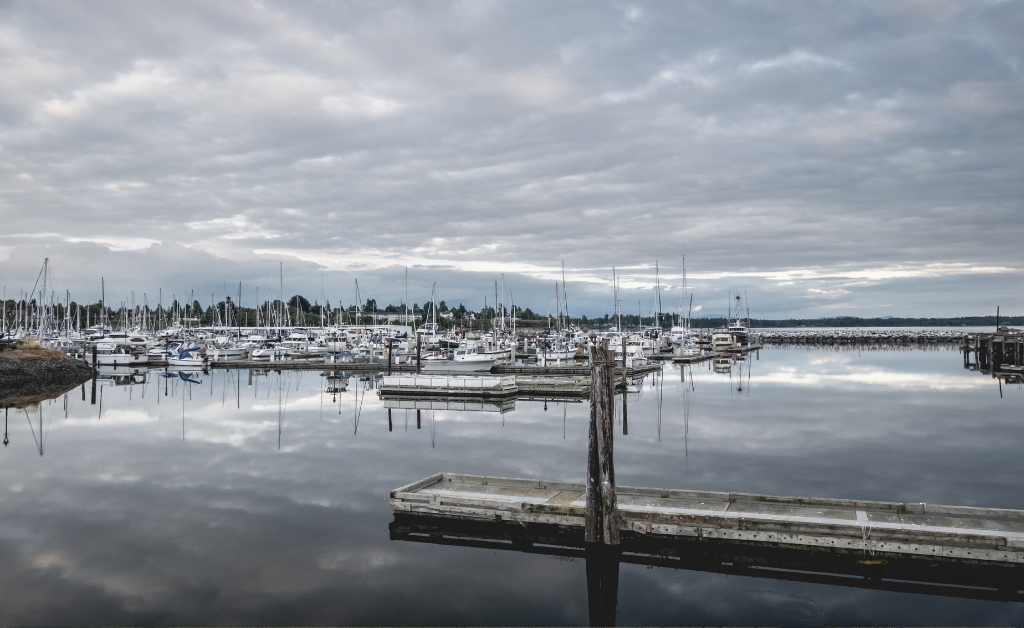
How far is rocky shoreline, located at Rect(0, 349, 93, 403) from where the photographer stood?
6006 centimetres

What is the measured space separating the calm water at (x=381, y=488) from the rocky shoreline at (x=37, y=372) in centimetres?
1132

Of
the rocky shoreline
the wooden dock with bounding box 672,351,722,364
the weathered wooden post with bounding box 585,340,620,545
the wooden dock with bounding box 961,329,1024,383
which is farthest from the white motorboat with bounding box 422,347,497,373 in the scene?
the weathered wooden post with bounding box 585,340,620,545

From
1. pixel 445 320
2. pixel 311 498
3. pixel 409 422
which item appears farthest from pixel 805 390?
pixel 445 320

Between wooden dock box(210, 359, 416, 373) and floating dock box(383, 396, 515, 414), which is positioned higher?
wooden dock box(210, 359, 416, 373)

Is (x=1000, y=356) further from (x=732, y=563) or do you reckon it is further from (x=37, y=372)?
(x=37, y=372)

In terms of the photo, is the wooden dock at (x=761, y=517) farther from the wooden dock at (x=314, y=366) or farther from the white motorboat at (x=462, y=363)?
the wooden dock at (x=314, y=366)

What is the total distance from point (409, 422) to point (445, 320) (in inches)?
5646

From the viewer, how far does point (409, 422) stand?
40062 millimetres

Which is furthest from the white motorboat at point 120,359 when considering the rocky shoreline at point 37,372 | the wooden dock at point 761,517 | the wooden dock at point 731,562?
the wooden dock at point 731,562

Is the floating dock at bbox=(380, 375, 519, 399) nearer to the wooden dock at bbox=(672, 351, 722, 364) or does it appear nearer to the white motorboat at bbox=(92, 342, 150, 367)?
the wooden dock at bbox=(672, 351, 722, 364)

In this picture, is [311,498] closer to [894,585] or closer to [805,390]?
[894,585]

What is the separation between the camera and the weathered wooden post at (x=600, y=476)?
16.0m

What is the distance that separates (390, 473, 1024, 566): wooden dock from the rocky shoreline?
50606 millimetres

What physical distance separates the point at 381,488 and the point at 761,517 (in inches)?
499
